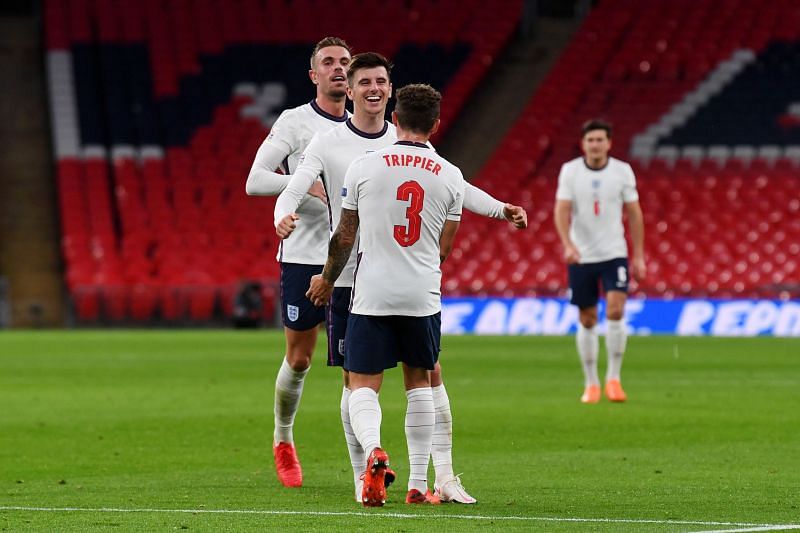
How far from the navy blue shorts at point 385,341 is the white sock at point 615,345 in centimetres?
716

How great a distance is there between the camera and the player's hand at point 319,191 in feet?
27.1

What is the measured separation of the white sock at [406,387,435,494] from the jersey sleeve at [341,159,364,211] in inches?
36.8

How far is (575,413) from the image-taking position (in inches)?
516

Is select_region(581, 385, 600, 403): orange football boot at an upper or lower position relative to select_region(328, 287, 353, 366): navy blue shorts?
lower

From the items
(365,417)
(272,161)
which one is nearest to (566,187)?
(272,161)

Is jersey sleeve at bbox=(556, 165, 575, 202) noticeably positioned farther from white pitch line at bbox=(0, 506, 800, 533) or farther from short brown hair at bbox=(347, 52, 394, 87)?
white pitch line at bbox=(0, 506, 800, 533)

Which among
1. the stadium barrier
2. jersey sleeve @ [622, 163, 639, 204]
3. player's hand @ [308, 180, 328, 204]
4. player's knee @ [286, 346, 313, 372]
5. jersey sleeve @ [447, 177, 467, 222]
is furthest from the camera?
the stadium barrier

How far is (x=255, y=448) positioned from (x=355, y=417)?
10.9ft

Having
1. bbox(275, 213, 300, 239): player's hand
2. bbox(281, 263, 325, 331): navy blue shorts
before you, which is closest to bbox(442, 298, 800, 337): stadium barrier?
bbox(281, 263, 325, 331): navy blue shorts

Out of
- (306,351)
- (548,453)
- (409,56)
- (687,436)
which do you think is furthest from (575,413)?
(409,56)

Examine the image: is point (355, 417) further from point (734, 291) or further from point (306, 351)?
point (734, 291)

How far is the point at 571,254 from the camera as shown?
14359 millimetres

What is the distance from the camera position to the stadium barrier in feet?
88.5

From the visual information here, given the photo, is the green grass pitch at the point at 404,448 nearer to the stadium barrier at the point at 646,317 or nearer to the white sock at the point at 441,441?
the white sock at the point at 441,441
